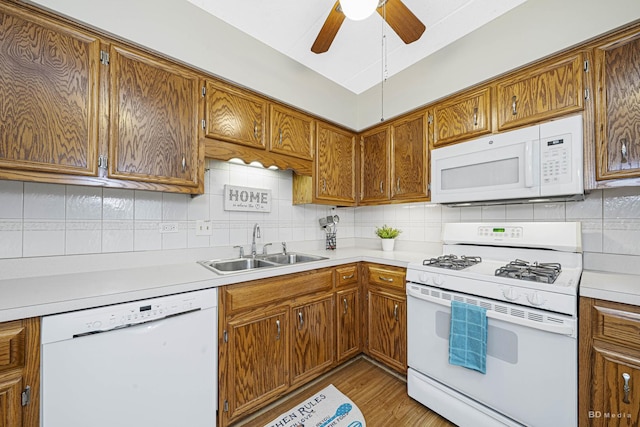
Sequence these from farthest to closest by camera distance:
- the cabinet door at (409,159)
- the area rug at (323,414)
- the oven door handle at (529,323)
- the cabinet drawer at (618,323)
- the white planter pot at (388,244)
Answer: the white planter pot at (388,244)
the cabinet door at (409,159)
the area rug at (323,414)
the oven door handle at (529,323)
the cabinet drawer at (618,323)

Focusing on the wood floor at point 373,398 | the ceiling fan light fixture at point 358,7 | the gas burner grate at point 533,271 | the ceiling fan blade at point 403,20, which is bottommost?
the wood floor at point 373,398

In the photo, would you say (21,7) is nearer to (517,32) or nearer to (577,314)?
(517,32)

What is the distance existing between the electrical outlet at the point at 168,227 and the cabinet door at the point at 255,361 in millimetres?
813

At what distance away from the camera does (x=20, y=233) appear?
1.33 m

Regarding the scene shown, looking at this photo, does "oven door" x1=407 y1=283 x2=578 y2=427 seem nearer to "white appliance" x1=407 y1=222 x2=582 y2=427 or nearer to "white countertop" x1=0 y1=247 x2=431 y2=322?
"white appliance" x1=407 y1=222 x2=582 y2=427

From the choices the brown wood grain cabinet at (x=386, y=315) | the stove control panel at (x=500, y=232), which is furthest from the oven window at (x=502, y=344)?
the stove control panel at (x=500, y=232)

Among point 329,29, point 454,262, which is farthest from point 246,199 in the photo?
point 454,262

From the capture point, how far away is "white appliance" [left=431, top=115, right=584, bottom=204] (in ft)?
4.67

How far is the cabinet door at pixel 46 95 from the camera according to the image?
3.62 ft

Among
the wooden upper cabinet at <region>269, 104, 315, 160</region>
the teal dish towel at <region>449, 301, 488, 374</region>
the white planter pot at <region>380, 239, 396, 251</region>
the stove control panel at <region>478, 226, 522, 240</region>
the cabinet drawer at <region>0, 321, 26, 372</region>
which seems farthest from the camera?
the white planter pot at <region>380, 239, 396, 251</region>

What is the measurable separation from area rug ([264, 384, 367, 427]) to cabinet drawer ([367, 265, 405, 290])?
83cm

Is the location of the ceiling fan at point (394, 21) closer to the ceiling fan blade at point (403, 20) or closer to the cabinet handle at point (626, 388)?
the ceiling fan blade at point (403, 20)

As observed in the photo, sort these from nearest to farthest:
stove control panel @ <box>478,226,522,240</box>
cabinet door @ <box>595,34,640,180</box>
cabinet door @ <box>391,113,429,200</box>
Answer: cabinet door @ <box>595,34,640,180</box>, stove control panel @ <box>478,226,522,240</box>, cabinet door @ <box>391,113,429,200</box>

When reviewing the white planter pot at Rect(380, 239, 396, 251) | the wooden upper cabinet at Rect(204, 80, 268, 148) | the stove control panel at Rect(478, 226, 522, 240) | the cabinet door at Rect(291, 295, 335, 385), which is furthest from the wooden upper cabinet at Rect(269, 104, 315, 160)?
the stove control panel at Rect(478, 226, 522, 240)
